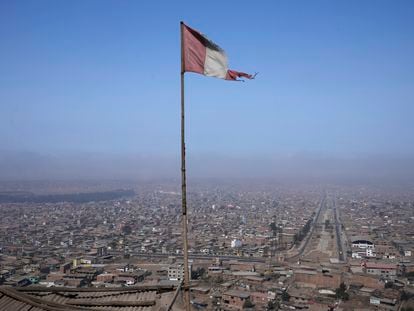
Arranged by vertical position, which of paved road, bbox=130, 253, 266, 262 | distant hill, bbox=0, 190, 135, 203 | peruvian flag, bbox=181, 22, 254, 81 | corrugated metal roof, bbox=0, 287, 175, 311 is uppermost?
peruvian flag, bbox=181, 22, 254, 81

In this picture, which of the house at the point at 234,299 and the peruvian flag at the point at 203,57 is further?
the house at the point at 234,299

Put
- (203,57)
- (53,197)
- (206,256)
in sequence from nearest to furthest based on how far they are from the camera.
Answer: (203,57) < (206,256) < (53,197)

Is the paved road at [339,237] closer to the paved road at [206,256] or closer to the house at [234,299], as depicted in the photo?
the paved road at [206,256]

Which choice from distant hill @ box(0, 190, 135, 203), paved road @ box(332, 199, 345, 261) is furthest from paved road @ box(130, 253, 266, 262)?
distant hill @ box(0, 190, 135, 203)

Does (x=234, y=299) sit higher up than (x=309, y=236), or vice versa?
(x=234, y=299)

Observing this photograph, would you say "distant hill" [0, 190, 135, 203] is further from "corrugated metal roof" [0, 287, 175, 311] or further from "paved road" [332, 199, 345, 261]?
"corrugated metal roof" [0, 287, 175, 311]

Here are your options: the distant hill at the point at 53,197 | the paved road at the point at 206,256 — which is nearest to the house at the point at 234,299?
the paved road at the point at 206,256

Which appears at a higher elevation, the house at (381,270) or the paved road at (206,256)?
the house at (381,270)

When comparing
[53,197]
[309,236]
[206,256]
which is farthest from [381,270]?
[53,197]

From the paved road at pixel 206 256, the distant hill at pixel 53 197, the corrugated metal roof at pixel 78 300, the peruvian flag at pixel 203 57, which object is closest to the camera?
the corrugated metal roof at pixel 78 300

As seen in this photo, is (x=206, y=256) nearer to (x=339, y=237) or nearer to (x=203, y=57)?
(x=339, y=237)
